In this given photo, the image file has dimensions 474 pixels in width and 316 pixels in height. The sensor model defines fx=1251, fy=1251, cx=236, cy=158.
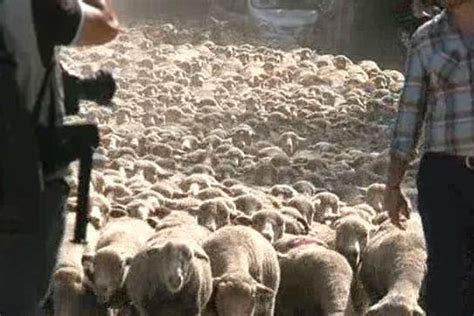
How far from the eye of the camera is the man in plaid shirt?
3.91 metres

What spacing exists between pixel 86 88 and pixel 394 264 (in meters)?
3.35

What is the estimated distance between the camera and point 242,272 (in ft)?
21.4

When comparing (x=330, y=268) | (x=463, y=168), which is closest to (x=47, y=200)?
(x=463, y=168)

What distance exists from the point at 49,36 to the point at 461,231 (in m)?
1.47

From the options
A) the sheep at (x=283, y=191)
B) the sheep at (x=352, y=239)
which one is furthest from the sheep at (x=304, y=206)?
the sheep at (x=352, y=239)

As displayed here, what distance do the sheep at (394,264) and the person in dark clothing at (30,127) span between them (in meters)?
3.00

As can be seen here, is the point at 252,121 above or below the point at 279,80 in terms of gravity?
above

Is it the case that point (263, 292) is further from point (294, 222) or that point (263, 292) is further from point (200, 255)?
point (294, 222)

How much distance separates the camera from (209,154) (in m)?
11.4

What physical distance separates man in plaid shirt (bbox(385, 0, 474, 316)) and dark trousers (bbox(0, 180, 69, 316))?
121 centimetres

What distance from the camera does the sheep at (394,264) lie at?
6414 mm

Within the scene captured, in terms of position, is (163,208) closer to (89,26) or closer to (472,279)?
(472,279)

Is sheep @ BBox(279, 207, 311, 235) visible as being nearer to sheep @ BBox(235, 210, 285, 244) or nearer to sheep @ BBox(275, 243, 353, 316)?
sheep @ BBox(235, 210, 285, 244)

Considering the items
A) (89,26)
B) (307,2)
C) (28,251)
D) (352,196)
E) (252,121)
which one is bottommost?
(307,2)
